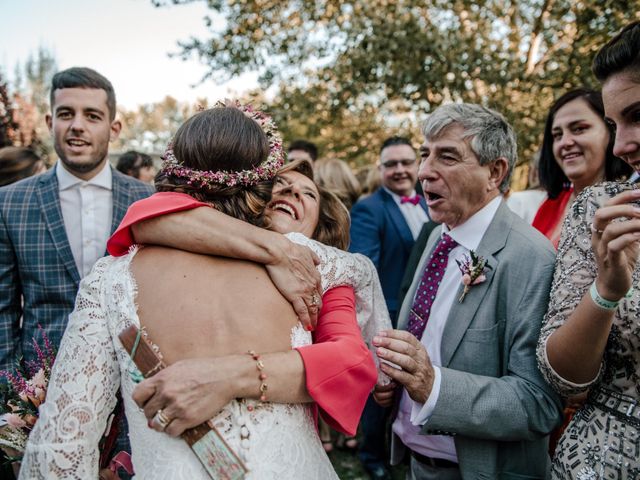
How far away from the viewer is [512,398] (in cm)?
197

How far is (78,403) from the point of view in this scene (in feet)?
5.36

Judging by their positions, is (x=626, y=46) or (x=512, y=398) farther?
(x=512, y=398)

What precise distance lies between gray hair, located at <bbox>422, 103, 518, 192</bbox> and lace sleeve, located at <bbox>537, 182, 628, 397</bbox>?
0.72m

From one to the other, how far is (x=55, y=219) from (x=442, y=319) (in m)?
2.36

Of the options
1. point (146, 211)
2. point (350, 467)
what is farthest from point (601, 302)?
point (350, 467)

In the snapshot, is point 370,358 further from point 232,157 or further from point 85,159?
point 85,159

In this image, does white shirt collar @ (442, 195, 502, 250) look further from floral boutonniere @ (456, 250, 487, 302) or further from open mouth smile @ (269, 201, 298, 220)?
open mouth smile @ (269, 201, 298, 220)

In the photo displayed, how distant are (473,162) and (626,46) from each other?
911mm

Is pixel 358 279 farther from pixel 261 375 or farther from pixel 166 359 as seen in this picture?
pixel 166 359

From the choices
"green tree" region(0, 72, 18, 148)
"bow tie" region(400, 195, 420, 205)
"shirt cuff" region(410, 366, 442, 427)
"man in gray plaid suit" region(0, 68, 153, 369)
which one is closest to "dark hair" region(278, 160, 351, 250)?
"shirt cuff" region(410, 366, 442, 427)

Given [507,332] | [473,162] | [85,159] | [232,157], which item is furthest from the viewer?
[85,159]

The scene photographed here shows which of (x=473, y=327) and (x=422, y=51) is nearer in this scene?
(x=473, y=327)

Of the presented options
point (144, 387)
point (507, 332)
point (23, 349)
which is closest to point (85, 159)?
point (23, 349)

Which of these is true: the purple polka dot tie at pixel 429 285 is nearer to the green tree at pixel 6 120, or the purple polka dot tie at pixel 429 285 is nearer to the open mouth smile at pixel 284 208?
the open mouth smile at pixel 284 208
